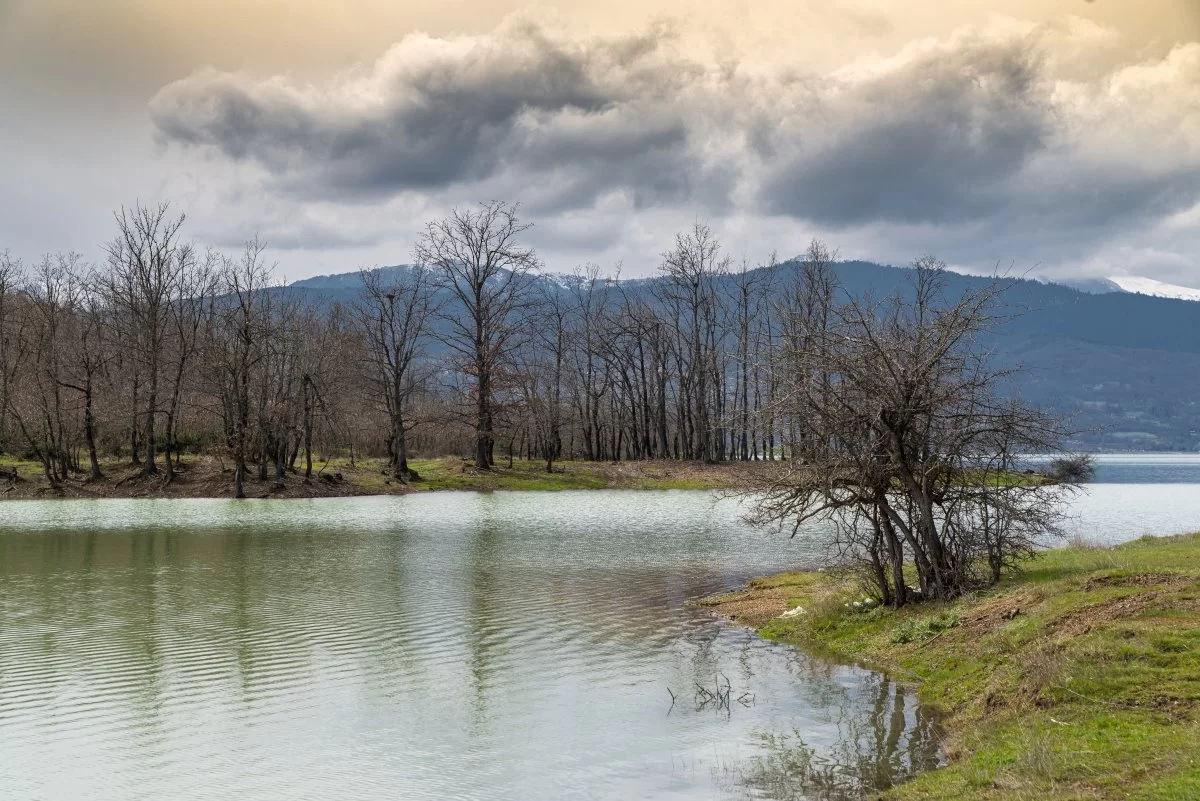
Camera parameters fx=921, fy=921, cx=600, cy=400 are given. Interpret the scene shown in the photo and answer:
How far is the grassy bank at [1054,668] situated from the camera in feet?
30.0

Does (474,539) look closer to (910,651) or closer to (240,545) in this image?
(240,545)

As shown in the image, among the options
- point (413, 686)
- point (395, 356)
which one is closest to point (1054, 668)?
point (413, 686)

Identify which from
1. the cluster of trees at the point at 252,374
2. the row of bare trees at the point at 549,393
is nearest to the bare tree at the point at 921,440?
the row of bare trees at the point at 549,393

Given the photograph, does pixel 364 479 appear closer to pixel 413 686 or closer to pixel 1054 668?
pixel 413 686

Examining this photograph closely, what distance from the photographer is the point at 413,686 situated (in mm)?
15477

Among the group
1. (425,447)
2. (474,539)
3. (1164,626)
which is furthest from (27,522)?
(425,447)

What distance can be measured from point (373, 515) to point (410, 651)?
32.3 m

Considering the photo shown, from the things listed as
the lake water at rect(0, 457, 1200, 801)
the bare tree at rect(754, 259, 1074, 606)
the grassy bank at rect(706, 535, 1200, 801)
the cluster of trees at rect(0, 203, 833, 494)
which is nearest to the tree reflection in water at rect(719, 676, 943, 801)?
the lake water at rect(0, 457, 1200, 801)

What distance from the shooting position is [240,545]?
35531mm

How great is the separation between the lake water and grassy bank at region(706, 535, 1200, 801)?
0.96 metres

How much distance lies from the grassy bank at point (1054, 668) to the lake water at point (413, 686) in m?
0.96

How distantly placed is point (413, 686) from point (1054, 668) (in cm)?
980

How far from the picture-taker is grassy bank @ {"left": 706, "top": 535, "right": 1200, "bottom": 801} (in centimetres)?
916

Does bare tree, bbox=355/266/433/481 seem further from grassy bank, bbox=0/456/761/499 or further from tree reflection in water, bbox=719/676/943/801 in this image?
tree reflection in water, bbox=719/676/943/801
